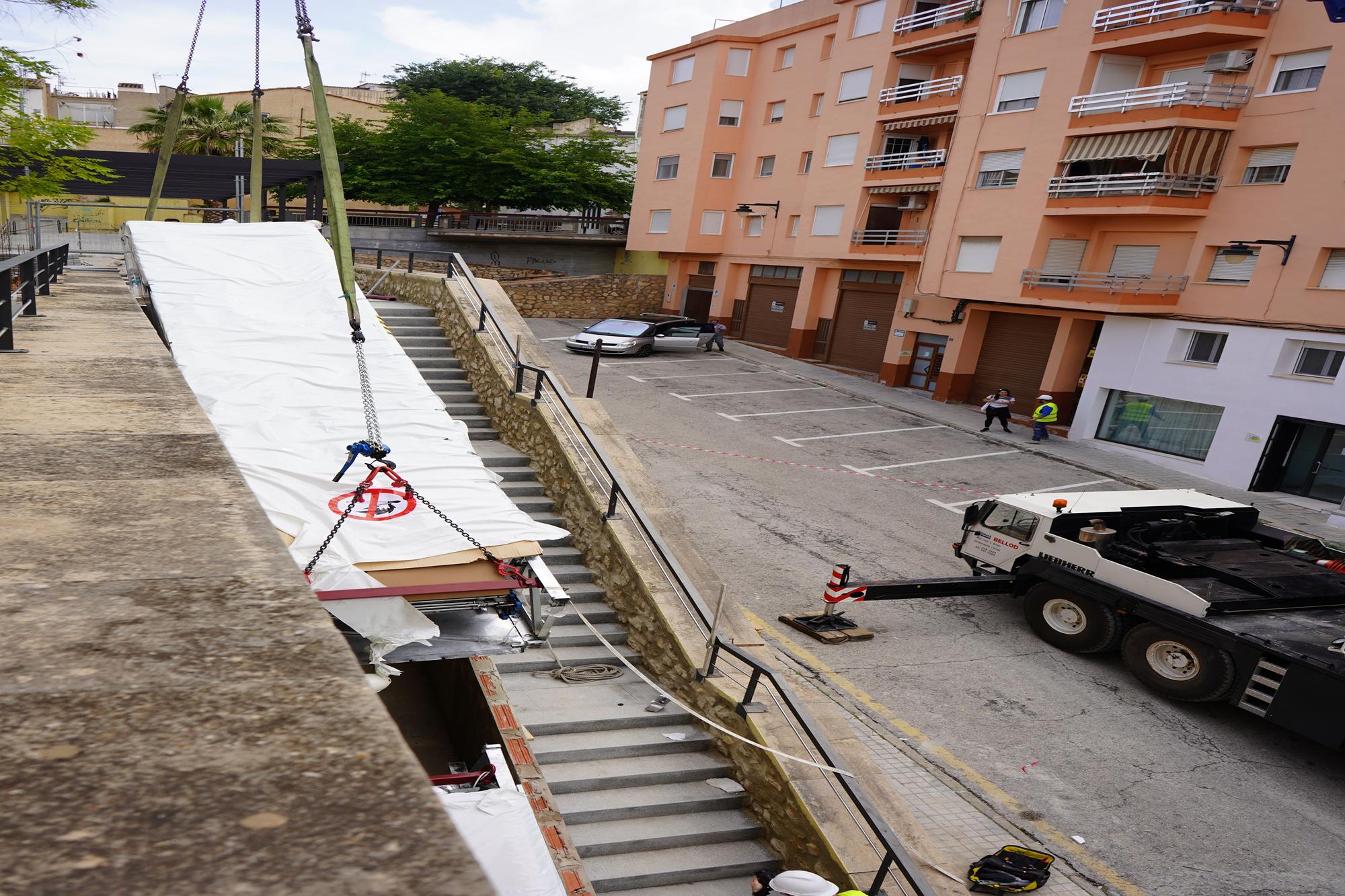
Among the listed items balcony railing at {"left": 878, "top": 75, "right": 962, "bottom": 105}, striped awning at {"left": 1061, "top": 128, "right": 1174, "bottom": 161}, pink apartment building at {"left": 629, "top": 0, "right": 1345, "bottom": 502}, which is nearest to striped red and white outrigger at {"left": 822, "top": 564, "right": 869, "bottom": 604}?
pink apartment building at {"left": 629, "top": 0, "right": 1345, "bottom": 502}

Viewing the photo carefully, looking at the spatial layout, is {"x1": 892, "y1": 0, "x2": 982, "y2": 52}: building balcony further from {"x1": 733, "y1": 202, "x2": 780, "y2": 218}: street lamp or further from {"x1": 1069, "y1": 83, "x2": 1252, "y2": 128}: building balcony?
{"x1": 733, "y1": 202, "x2": 780, "y2": 218}: street lamp

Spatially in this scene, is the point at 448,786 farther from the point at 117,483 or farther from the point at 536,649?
the point at 117,483

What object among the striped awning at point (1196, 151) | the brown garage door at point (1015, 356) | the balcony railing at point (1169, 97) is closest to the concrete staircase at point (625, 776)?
the striped awning at point (1196, 151)

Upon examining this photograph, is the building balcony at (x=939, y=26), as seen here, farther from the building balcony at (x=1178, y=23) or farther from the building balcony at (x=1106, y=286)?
the building balcony at (x=1106, y=286)

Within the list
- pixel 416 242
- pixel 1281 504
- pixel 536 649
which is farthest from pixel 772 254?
pixel 536 649

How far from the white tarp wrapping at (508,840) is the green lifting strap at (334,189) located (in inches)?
186

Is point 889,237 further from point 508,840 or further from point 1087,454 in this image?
point 508,840

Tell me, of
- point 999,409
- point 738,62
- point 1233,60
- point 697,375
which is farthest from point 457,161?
point 1233,60

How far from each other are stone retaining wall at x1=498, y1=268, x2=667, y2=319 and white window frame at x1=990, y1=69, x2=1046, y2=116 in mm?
19200

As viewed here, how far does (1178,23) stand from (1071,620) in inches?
771

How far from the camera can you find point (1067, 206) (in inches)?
1009

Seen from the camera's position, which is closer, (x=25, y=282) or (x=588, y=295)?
(x=25, y=282)

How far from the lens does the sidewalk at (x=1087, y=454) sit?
20.1 meters

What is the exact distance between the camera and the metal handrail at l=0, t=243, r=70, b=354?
7453 mm
